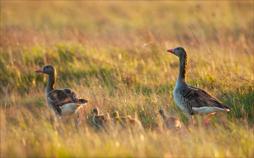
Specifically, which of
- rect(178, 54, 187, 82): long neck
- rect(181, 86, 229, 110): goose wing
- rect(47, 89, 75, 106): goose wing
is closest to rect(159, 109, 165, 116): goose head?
rect(181, 86, 229, 110): goose wing

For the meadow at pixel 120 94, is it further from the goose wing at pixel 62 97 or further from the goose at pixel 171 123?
the goose wing at pixel 62 97

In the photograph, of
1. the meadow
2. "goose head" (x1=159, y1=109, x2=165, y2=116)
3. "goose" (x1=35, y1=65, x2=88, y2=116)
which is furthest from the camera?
"goose" (x1=35, y1=65, x2=88, y2=116)

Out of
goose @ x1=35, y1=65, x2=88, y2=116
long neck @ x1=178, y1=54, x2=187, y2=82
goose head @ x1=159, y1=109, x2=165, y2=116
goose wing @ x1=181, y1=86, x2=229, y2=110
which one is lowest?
goose head @ x1=159, y1=109, x2=165, y2=116

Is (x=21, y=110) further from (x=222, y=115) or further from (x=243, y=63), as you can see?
(x=243, y=63)

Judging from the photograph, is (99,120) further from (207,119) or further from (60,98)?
(207,119)

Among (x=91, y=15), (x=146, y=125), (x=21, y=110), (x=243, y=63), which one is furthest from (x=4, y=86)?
(x=91, y=15)

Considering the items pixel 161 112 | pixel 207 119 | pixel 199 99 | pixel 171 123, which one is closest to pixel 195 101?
pixel 199 99

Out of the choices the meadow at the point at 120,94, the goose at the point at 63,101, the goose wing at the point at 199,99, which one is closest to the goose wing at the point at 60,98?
the goose at the point at 63,101

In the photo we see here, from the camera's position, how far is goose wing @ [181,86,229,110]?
33.8 feet

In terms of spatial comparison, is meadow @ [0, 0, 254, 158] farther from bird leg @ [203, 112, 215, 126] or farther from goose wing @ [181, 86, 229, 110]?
goose wing @ [181, 86, 229, 110]

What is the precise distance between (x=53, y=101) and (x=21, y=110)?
628 mm

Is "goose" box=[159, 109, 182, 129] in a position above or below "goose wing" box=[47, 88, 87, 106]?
below

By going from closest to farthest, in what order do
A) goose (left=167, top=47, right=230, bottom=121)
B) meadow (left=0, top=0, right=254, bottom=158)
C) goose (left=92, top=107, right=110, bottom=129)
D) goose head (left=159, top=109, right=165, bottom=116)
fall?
meadow (left=0, top=0, right=254, bottom=158)
goose (left=92, top=107, right=110, bottom=129)
goose (left=167, top=47, right=230, bottom=121)
goose head (left=159, top=109, right=165, bottom=116)

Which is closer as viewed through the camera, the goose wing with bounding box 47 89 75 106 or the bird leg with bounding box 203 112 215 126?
the bird leg with bounding box 203 112 215 126
